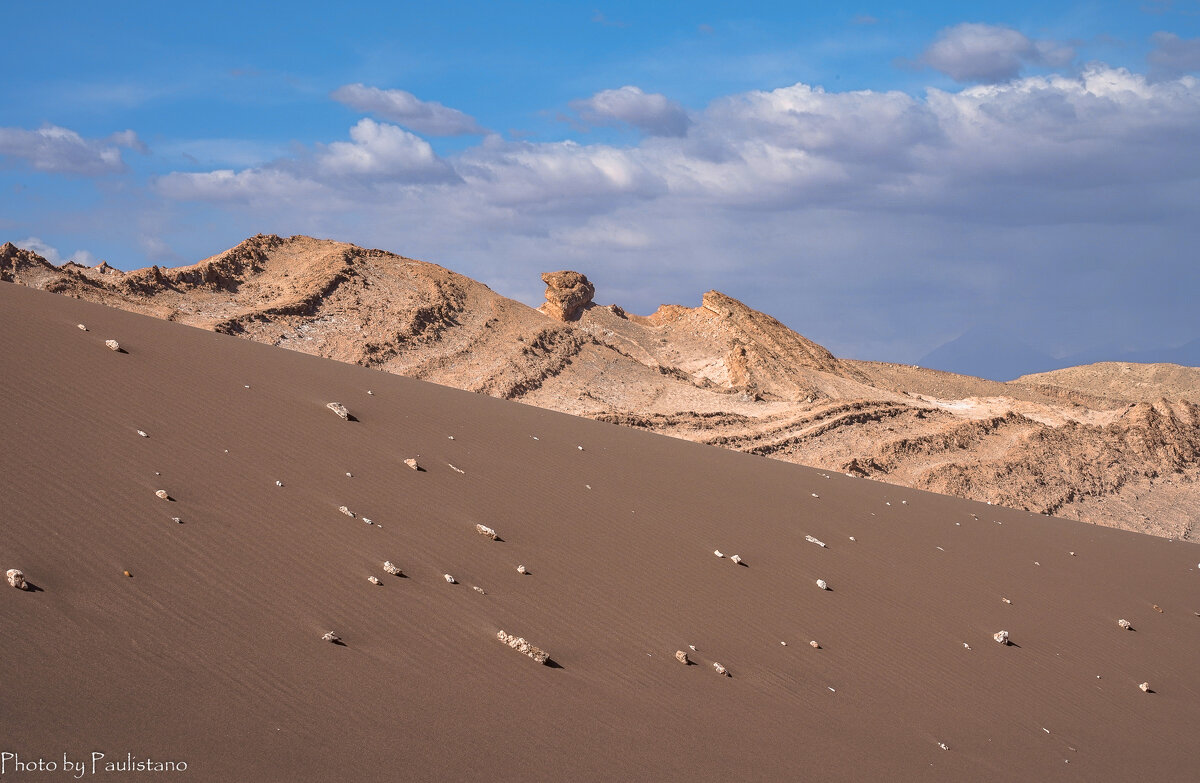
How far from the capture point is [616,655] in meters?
6.41

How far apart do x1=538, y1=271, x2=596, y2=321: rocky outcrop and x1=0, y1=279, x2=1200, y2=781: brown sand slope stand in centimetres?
2224

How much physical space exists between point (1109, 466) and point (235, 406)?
21053mm

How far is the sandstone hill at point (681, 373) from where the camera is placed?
21938 millimetres

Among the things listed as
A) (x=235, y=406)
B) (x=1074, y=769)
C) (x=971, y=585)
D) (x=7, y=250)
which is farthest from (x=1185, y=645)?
(x=7, y=250)

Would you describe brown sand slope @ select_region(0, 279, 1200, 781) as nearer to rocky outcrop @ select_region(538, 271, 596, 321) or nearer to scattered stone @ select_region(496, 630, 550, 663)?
scattered stone @ select_region(496, 630, 550, 663)

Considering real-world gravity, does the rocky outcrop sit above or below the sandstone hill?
above

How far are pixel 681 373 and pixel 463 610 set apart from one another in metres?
25.0

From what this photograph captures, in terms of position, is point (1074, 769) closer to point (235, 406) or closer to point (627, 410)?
point (235, 406)

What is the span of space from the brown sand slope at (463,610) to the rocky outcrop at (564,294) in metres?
22.2

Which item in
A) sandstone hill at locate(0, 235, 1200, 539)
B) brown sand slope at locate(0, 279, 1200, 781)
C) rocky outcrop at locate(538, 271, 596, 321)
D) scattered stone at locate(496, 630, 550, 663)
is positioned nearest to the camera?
brown sand slope at locate(0, 279, 1200, 781)

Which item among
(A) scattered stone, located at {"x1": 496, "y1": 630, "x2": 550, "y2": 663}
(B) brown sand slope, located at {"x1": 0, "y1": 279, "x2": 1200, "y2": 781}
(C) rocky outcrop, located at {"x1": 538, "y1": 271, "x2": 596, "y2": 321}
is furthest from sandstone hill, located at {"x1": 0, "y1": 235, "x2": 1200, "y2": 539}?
(A) scattered stone, located at {"x1": 496, "y1": 630, "x2": 550, "y2": 663}

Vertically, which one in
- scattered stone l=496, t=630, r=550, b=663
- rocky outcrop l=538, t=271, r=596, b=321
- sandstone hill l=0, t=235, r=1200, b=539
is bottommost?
scattered stone l=496, t=630, r=550, b=663

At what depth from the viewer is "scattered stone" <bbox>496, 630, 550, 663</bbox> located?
5969 mm

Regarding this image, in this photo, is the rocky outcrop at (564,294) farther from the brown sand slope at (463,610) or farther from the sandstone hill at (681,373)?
the brown sand slope at (463,610)
